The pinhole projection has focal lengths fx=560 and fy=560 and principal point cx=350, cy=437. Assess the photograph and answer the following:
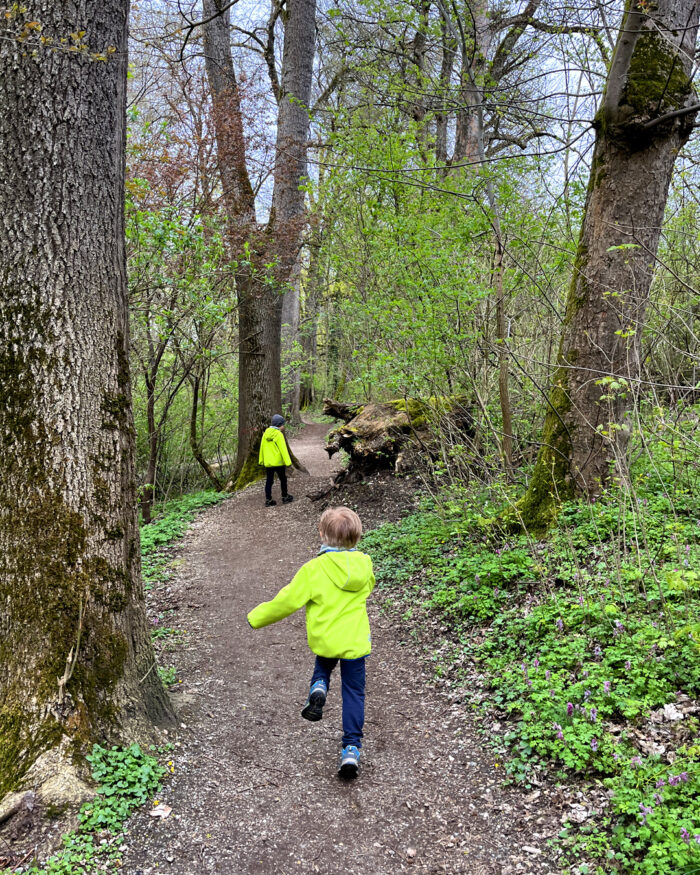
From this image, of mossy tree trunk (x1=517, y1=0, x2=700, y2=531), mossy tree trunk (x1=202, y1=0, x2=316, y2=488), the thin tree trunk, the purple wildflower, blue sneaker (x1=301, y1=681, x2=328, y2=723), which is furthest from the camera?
the thin tree trunk

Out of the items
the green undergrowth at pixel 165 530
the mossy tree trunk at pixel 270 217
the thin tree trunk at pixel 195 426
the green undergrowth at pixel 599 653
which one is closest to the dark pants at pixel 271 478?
the green undergrowth at pixel 165 530

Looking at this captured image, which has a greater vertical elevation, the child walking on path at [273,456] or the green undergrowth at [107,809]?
the child walking on path at [273,456]

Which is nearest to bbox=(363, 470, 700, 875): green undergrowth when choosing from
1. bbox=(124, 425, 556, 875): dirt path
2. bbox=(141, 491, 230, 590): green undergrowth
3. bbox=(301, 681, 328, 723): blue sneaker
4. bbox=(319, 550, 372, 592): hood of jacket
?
bbox=(124, 425, 556, 875): dirt path

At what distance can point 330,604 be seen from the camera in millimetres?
3314

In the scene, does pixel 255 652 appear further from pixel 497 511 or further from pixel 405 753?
pixel 497 511

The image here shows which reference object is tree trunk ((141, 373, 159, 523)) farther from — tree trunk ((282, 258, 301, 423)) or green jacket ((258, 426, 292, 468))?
tree trunk ((282, 258, 301, 423))

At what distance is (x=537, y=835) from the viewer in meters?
2.71

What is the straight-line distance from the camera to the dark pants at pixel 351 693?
335 cm

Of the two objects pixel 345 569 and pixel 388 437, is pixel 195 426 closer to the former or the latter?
pixel 388 437

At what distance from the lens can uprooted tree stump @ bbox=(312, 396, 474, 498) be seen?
7.96 m

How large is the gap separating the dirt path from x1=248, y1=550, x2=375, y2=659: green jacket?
0.79 metres

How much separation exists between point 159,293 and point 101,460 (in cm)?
533

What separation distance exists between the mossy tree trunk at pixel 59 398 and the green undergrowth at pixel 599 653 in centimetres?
238

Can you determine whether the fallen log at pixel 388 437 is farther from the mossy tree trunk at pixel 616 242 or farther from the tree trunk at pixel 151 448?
the tree trunk at pixel 151 448
